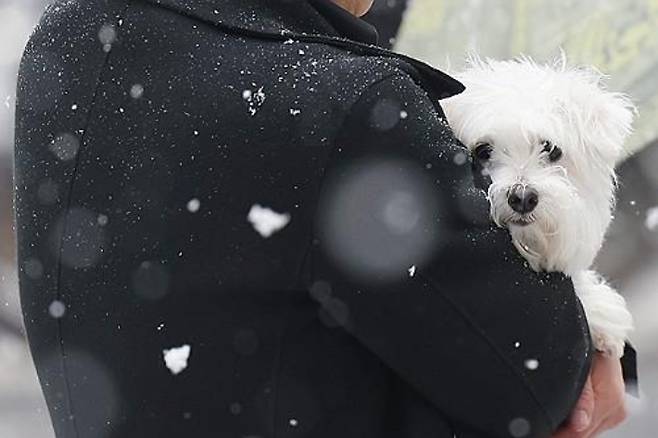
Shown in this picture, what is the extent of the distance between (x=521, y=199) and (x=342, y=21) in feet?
1.44

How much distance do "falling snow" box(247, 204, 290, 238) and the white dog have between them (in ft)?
1.63

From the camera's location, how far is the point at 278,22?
47.7 inches

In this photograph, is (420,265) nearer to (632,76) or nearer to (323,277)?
(323,277)

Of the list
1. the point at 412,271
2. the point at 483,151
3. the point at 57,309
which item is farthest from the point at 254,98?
the point at 483,151

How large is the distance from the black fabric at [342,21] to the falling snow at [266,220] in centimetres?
29

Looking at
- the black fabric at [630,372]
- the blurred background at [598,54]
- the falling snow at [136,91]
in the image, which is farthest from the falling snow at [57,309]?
the blurred background at [598,54]

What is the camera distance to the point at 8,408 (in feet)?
15.5

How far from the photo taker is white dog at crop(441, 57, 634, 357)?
1551 mm

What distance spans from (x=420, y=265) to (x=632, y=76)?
325cm

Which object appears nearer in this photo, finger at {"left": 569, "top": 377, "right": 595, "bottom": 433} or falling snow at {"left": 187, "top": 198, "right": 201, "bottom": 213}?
falling snow at {"left": 187, "top": 198, "right": 201, "bottom": 213}

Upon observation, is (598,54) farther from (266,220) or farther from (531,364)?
(266,220)

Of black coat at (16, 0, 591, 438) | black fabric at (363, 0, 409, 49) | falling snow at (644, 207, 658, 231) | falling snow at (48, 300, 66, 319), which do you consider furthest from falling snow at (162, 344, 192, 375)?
falling snow at (644, 207, 658, 231)

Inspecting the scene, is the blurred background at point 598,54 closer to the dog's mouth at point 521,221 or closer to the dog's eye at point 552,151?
the dog's eye at point 552,151

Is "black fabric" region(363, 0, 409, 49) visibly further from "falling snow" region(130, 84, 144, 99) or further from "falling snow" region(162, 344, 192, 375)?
"falling snow" region(162, 344, 192, 375)
